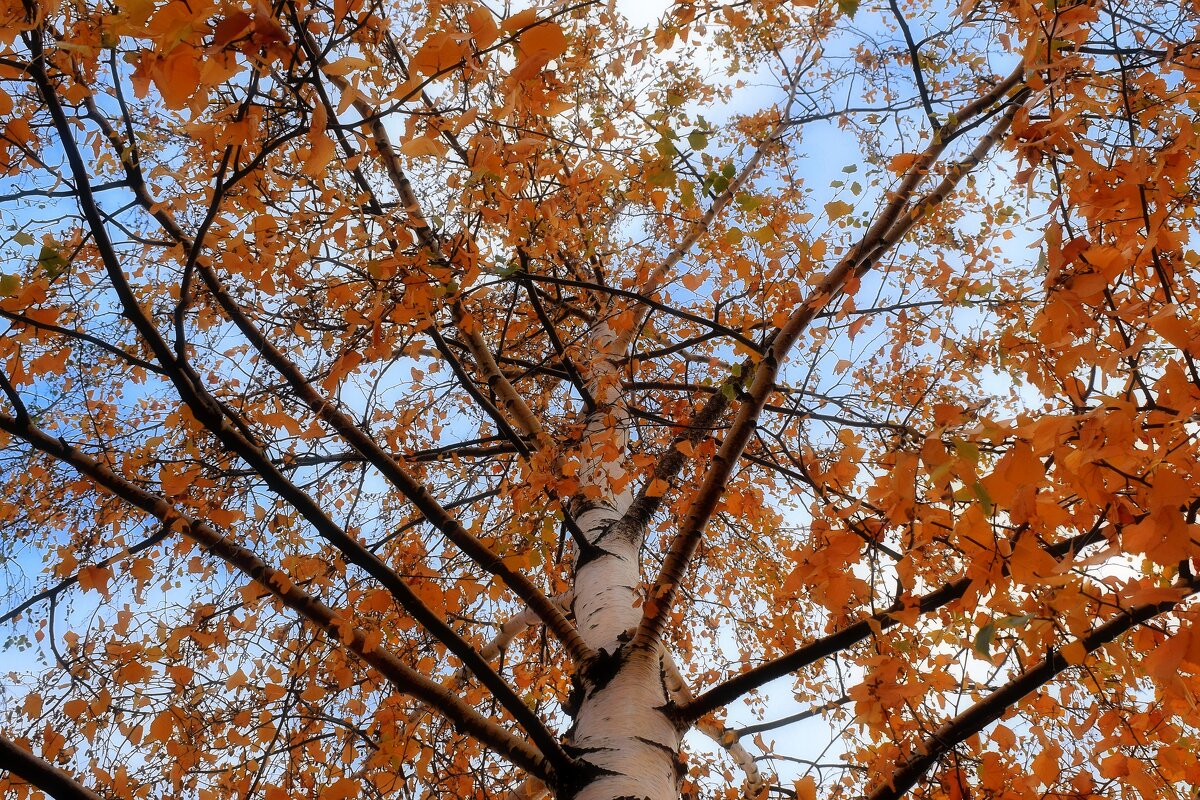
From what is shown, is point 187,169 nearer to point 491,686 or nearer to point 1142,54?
point 491,686

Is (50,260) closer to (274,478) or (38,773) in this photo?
(274,478)

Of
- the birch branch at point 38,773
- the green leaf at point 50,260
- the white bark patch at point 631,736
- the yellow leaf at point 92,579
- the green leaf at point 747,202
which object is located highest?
the green leaf at point 747,202

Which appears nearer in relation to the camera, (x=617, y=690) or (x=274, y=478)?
(x=274, y=478)

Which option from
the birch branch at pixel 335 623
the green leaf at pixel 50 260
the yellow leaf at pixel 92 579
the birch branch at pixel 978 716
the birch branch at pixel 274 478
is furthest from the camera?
the yellow leaf at pixel 92 579

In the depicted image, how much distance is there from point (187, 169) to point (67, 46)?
3229mm

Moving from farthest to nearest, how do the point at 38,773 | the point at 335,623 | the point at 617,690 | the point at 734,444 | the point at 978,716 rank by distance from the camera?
the point at 734,444 < the point at 617,690 < the point at 335,623 < the point at 978,716 < the point at 38,773

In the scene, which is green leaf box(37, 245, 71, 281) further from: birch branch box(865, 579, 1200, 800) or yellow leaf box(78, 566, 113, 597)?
birch branch box(865, 579, 1200, 800)

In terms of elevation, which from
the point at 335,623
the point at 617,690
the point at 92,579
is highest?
the point at 92,579

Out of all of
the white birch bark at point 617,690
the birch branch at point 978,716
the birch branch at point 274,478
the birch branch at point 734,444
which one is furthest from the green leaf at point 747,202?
the birch branch at point 978,716

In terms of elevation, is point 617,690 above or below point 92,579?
below

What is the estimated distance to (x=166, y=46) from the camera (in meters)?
1.09

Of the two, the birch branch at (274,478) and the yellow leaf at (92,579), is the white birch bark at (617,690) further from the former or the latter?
the yellow leaf at (92,579)

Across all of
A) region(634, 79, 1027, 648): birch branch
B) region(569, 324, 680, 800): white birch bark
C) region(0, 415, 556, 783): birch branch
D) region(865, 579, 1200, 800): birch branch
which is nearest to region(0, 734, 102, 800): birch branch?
region(0, 415, 556, 783): birch branch

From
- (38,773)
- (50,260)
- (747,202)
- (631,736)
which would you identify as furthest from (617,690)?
(50,260)
